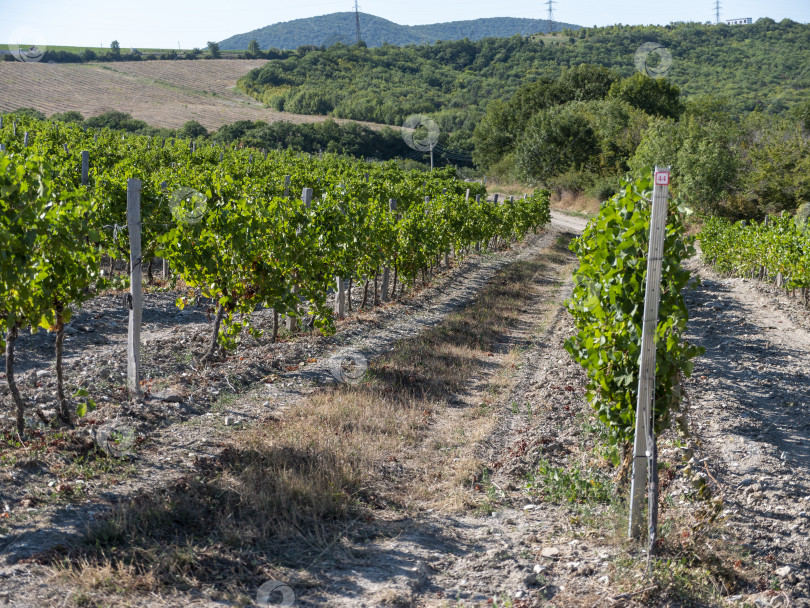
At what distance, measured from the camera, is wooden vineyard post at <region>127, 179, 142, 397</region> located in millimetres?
6621

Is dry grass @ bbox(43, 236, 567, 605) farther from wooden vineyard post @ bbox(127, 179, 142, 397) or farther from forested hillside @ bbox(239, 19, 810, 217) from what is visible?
forested hillside @ bbox(239, 19, 810, 217)

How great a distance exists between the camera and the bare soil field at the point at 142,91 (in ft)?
171

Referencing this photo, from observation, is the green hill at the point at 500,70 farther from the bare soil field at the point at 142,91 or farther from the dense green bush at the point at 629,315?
the dense green bush at the point at 629,315

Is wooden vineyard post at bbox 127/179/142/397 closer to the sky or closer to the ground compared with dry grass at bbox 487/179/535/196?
closer to the ground

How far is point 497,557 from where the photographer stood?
416cm

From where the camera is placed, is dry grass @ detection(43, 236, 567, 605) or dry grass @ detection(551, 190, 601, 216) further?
dry grass @ detection(551, 190, 601, 216)

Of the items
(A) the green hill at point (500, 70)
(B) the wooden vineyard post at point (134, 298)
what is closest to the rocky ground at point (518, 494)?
(B) the wooden vineyard post at point (134, 298)

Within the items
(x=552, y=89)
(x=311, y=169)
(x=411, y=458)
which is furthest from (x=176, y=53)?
(x=411, y=458)

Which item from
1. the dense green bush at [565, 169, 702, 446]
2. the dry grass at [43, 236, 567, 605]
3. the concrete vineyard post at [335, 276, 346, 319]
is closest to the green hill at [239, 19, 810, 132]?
the concrete vineyard post at [335, 276, 346, 319]

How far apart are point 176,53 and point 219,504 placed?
9252 centimetres

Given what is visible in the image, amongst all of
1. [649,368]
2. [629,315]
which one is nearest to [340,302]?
[629,315]

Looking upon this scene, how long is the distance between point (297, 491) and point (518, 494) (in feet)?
5.54

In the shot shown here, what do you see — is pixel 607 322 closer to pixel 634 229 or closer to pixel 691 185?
pixel 634 229

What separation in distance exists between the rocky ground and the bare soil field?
46826 millimetres
